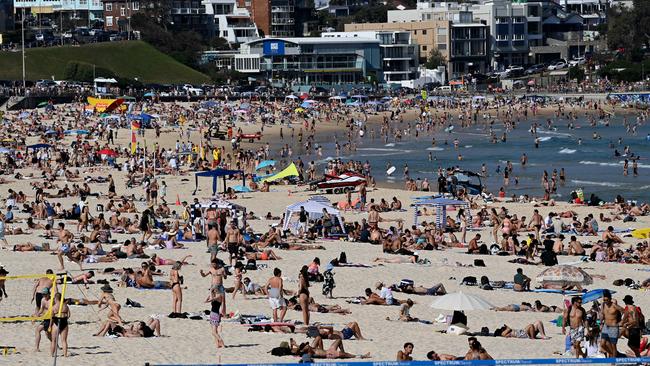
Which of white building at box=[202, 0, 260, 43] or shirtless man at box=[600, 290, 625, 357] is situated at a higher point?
white building at box=[202, 0, 260, 43]

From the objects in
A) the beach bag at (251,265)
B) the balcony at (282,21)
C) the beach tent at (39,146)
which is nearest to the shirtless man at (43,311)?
the beach bag at (251,265)

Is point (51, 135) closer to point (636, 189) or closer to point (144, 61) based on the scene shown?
point (636, 189)

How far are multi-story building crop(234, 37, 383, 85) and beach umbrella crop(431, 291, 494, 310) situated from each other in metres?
89.2

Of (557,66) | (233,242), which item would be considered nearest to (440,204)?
(233,242)

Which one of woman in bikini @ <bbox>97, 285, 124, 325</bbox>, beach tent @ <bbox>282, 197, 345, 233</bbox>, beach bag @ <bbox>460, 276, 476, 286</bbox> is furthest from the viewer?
beach tent @ <bbox>282, 197, 345, 233</bbox>

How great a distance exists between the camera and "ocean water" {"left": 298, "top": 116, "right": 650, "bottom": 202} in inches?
1745

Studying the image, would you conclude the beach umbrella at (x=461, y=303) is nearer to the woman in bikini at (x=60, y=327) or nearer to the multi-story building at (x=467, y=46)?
the woman in bikini at (x=60, y=327)

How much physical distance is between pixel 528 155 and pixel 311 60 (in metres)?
51.8

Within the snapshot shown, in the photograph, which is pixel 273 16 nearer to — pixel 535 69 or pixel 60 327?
pixel 535 69

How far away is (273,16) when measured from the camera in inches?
4980

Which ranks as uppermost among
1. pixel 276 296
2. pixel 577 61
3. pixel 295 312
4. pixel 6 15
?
pixel 6 15

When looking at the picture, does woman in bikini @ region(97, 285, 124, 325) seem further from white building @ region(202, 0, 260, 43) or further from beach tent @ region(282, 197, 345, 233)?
white building @ region(202, 0, 260, 43)

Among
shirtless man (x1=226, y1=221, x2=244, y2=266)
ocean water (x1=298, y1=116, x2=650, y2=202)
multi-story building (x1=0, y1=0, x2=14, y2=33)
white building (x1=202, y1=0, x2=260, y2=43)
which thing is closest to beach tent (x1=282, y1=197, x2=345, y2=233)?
shirtless man (x1=226, y1=221, x2=244, y2=266)

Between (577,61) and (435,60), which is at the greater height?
(435,60)
